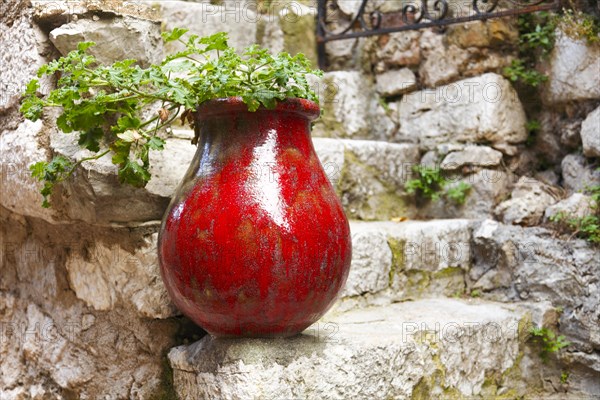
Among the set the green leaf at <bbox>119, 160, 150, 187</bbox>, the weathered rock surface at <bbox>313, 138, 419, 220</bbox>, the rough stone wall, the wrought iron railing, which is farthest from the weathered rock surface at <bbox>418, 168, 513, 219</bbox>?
the green leaf at <bbox>119, 160, 150, 187</bbox>

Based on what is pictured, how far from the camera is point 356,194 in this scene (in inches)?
94.5

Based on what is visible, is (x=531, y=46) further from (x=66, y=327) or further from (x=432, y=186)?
(x=66, y=327)

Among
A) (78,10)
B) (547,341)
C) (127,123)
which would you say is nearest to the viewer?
(127,123)

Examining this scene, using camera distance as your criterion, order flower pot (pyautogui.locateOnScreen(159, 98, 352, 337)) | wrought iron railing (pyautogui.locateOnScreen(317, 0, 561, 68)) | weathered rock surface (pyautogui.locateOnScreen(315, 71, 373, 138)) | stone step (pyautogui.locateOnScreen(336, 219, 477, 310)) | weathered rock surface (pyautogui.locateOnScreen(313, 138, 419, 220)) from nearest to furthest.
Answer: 1. flower pot (pyautogui.locateOnScreen(159, 98, 352, 337))
2. stone step (pyautogui.locateOnScreen(336, 219, 477, 310))
3. weathered rock surface (pyautogui.locateOnScreen(313, 138, 419, 220))
4. wrought iron railing (pyautogui.locateOnScreen(317, 0, 561, 68))
5. weathered rock surface (pyautogui.locateOnScreen(315, 71, 373, 138))

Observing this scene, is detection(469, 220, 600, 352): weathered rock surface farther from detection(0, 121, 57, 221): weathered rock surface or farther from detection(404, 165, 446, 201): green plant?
detection(0, 121, 57, 221): weathered rock surface

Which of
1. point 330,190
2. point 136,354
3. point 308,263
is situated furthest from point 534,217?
point 136,354

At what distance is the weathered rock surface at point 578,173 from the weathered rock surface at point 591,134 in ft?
0.19

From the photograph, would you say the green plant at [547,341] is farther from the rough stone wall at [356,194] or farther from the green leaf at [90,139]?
the green leaf at [90,139]

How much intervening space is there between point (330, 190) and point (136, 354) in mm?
741

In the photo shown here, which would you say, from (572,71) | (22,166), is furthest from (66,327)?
(572,71)

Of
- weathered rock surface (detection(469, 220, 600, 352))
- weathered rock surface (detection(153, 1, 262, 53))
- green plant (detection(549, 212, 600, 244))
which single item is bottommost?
weathered rock surface (detection(469, 220, 600, 352))

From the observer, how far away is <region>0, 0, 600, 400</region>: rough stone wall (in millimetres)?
1725

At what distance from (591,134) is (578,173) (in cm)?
17

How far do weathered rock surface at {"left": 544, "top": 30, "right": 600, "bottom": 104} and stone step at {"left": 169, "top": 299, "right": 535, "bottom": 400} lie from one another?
899 millimetres
